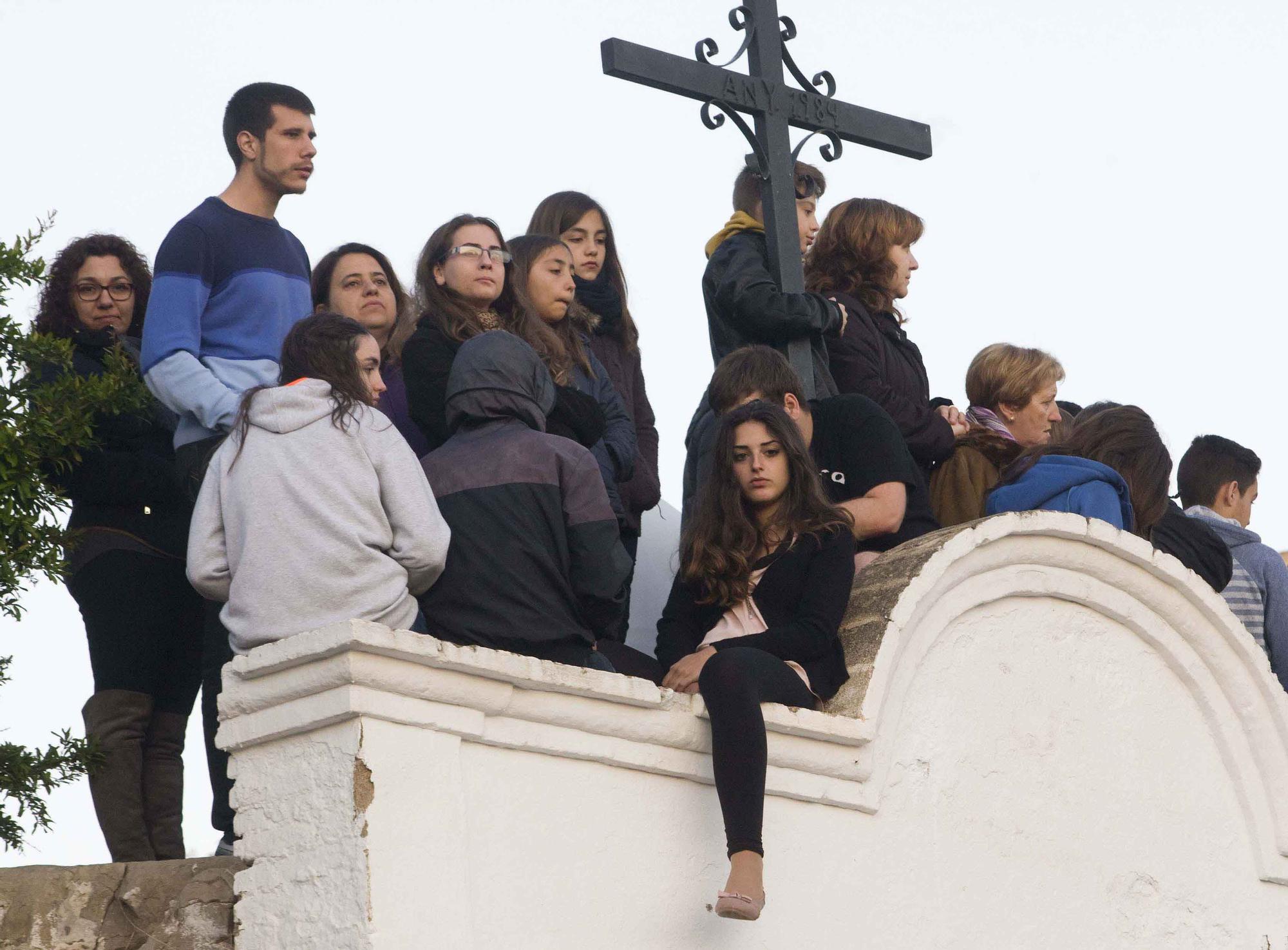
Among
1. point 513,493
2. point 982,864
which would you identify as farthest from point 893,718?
point 513,493

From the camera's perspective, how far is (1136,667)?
6371 millimetres

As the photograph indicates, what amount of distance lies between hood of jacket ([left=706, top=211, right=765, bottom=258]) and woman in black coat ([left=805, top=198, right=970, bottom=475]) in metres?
0.29

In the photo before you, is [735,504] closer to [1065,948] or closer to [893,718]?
[893,718]

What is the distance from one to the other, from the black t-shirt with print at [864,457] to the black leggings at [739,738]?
1.12 m

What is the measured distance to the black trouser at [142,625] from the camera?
549cm

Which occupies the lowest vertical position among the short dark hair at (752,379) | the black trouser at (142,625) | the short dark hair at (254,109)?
the black trouser at (142,625)

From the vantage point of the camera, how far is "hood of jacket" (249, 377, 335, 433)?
4.68 metres

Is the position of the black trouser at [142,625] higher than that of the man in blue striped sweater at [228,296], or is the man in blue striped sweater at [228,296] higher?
the man in blue striped sweater at [228,296]

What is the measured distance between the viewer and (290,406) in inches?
185

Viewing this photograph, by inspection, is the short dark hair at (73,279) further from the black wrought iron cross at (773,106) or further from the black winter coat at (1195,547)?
the black winter coat at (1195,547)

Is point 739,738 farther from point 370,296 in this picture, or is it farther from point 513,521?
point 370,296

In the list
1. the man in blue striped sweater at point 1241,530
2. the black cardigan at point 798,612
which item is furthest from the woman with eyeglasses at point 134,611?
the man in blue striped sweater at point 1241,530

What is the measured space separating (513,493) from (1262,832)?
3.06 meters

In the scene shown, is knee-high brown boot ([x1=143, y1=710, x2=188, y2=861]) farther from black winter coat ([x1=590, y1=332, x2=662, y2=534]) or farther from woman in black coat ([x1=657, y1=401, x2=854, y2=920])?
black winter coat ([x1=590, y1=332, x2=662, y2=534])
